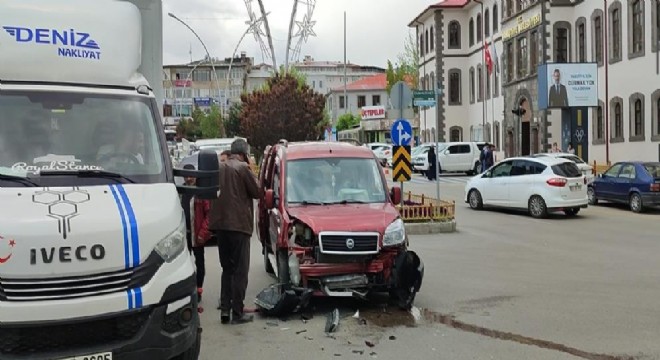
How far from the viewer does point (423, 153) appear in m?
42.1

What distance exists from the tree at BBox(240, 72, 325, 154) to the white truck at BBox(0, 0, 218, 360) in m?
32.6

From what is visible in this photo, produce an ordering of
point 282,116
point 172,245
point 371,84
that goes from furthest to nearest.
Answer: point 371,84 → point 282,116 → point 172,245

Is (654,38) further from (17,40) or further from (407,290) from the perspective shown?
(17,40)

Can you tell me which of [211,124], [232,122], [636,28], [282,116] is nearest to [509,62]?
[636,28]

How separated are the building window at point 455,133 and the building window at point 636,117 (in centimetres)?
2694

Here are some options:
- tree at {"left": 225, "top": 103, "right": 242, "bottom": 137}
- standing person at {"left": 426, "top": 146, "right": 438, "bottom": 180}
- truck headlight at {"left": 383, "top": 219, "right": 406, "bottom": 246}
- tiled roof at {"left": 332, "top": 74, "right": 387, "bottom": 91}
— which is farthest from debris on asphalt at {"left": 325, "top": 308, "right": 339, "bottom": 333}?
tiled roof at {"left": 332, "top": 74, "right": 387, "bottom": 91}

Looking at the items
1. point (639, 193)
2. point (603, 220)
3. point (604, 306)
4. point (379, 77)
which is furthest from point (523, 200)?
point (379, 77)

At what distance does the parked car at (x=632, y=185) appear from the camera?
65.6 feet

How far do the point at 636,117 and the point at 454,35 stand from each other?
94.8 feet

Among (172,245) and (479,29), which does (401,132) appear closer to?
(172,245)

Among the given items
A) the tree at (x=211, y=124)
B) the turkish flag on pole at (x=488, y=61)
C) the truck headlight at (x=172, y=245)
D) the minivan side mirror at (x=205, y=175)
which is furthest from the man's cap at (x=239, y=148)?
the tree at (x=211, y=124)

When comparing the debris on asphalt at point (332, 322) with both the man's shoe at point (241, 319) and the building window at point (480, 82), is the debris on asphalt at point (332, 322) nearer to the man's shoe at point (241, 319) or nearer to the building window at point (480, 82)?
the man's shoe at point (241, 319)

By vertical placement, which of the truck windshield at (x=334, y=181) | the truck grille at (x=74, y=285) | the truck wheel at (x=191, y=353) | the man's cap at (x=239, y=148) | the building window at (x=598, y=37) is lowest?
the truck wheel at (x=191, y=353)

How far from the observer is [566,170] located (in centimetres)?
1931
